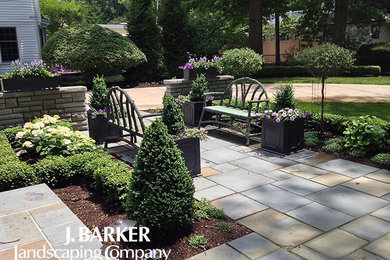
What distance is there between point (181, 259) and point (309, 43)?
24.3 metres

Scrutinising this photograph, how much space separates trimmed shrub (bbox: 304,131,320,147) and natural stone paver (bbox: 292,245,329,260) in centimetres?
323

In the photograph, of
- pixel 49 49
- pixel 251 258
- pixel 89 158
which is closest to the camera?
pixel 251 258

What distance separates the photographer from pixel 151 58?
17984 mm

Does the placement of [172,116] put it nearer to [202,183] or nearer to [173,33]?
[202,183]

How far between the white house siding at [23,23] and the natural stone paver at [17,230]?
14689 millimetres

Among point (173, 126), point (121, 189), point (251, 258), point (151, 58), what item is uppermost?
point (151, 58)

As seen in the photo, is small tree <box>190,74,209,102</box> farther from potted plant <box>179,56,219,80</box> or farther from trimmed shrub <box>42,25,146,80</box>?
trimmed shrub <box>42,25,146,80</box>

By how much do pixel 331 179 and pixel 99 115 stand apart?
158 inches

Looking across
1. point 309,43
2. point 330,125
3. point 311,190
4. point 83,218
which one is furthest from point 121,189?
point 309,43

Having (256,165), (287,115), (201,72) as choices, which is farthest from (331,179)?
(201,72)

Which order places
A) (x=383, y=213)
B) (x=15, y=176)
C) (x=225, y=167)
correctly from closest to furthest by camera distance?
(x=383, y=213) → (x=15, y=176) → (x=225, y=167)

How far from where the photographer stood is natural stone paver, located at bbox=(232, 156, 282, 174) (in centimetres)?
506

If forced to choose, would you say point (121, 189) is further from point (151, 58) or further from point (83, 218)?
point (151, 58)

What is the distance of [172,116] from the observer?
473 cm
